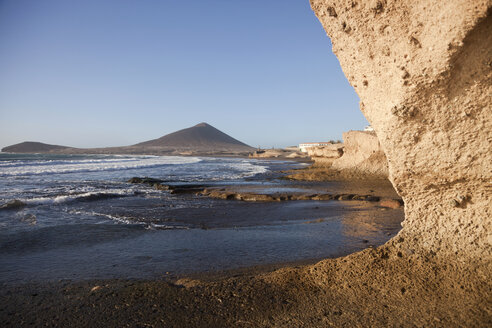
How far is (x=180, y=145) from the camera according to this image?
4606 inches

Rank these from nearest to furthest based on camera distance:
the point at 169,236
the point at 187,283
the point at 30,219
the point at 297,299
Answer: the point at 297,299
the point at 187,283
the point at 169,236
the point at 30,219

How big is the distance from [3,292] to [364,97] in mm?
4519

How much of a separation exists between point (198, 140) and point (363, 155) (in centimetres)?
11270

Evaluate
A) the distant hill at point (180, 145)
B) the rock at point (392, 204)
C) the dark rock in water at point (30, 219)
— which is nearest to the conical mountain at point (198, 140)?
the distant hill at point (180, 145)

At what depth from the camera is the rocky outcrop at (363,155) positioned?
51.5 ft

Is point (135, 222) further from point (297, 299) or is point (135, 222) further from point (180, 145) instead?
point (180, 145)

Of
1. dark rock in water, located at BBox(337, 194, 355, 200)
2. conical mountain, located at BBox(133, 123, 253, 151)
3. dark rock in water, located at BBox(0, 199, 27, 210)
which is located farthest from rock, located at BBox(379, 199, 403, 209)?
conical mountain, located at BBox(133, 123, 253, 151)

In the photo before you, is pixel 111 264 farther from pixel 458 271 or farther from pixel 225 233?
pixel 458 271

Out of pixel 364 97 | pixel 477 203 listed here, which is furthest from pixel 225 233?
pixel 477 203

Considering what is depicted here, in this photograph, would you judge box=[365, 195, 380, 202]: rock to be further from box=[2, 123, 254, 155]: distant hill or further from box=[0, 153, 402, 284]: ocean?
box=[2, 123, 254, 155]: distant hill

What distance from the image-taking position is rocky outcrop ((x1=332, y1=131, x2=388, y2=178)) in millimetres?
15695

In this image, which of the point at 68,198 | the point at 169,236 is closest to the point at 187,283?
the point at 169,236

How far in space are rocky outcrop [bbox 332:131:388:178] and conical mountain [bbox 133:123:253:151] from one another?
92.2 meters

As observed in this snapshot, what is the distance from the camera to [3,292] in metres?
3.59
